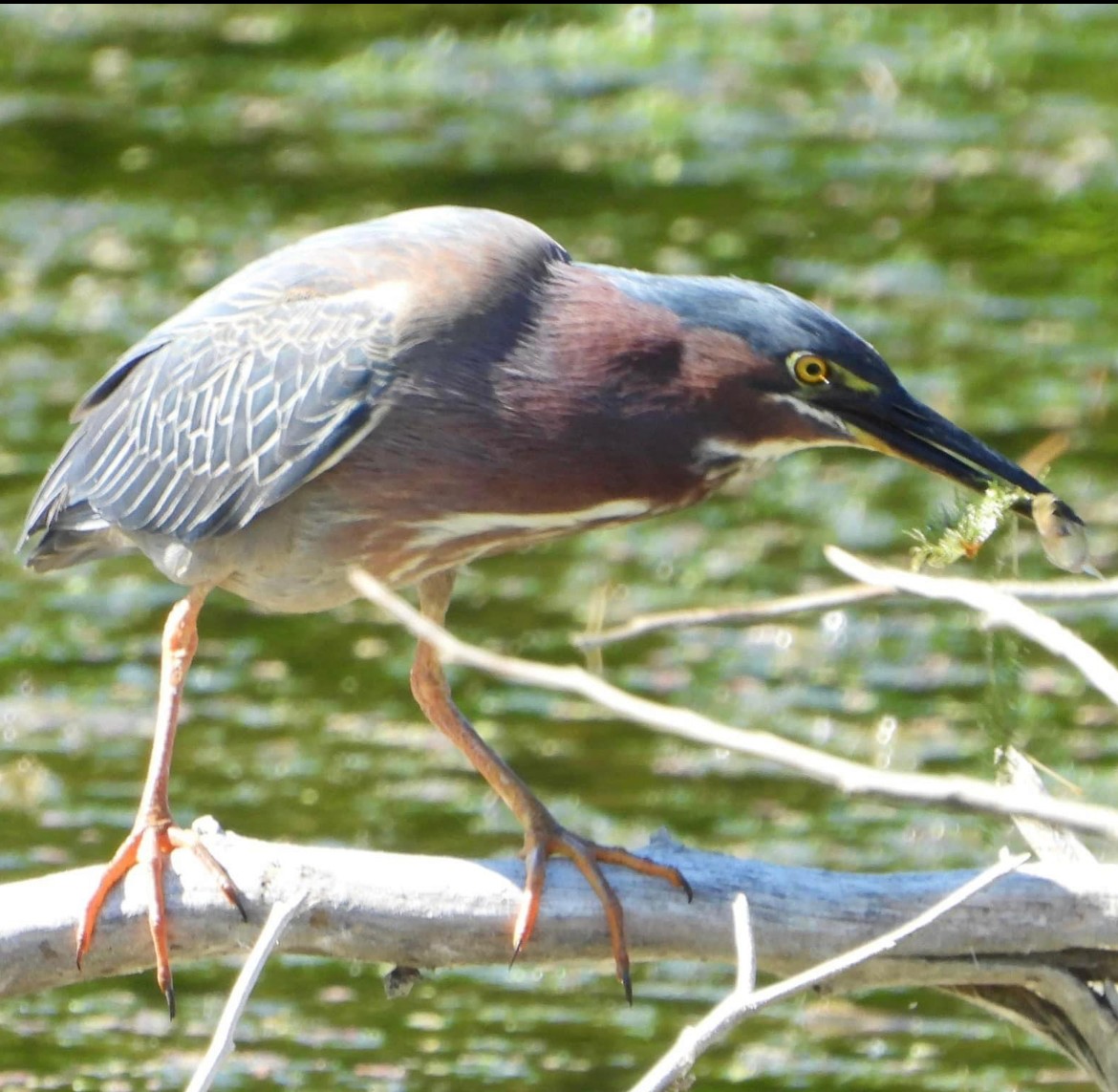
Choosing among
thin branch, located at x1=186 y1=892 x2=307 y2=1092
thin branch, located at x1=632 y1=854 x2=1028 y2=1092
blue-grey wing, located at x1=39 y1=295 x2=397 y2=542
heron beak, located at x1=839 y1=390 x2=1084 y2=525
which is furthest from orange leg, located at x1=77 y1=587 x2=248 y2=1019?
heron beak, located at x1=839 y1=390 x2=1084 y2=525

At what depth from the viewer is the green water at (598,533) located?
5.55m

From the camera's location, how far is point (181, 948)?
379cm

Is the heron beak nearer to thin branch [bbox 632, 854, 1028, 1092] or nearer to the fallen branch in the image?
the fallen branch

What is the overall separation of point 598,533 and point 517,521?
12.9ft

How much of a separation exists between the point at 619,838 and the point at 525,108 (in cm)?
637

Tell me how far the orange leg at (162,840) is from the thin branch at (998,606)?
4.13 feet

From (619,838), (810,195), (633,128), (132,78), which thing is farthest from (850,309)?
(132,78)

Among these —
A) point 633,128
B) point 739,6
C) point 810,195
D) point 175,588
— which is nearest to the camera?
point 175,588

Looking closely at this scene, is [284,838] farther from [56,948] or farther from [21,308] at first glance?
[21,308]

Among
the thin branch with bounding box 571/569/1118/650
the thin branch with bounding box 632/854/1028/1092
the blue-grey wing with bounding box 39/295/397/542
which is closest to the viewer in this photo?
the thin branch with bounding box 571/569/1118/650

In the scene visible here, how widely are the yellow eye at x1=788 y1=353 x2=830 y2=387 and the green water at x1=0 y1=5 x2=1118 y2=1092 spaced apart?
395 mm

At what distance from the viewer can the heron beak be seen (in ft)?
12.5

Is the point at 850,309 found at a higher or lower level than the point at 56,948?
lower

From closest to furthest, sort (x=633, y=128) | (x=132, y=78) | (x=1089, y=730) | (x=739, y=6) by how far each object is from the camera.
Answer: (x=1089, y=730), (x=633, y=128), (x=132, y=78), (x=739, y=6)
